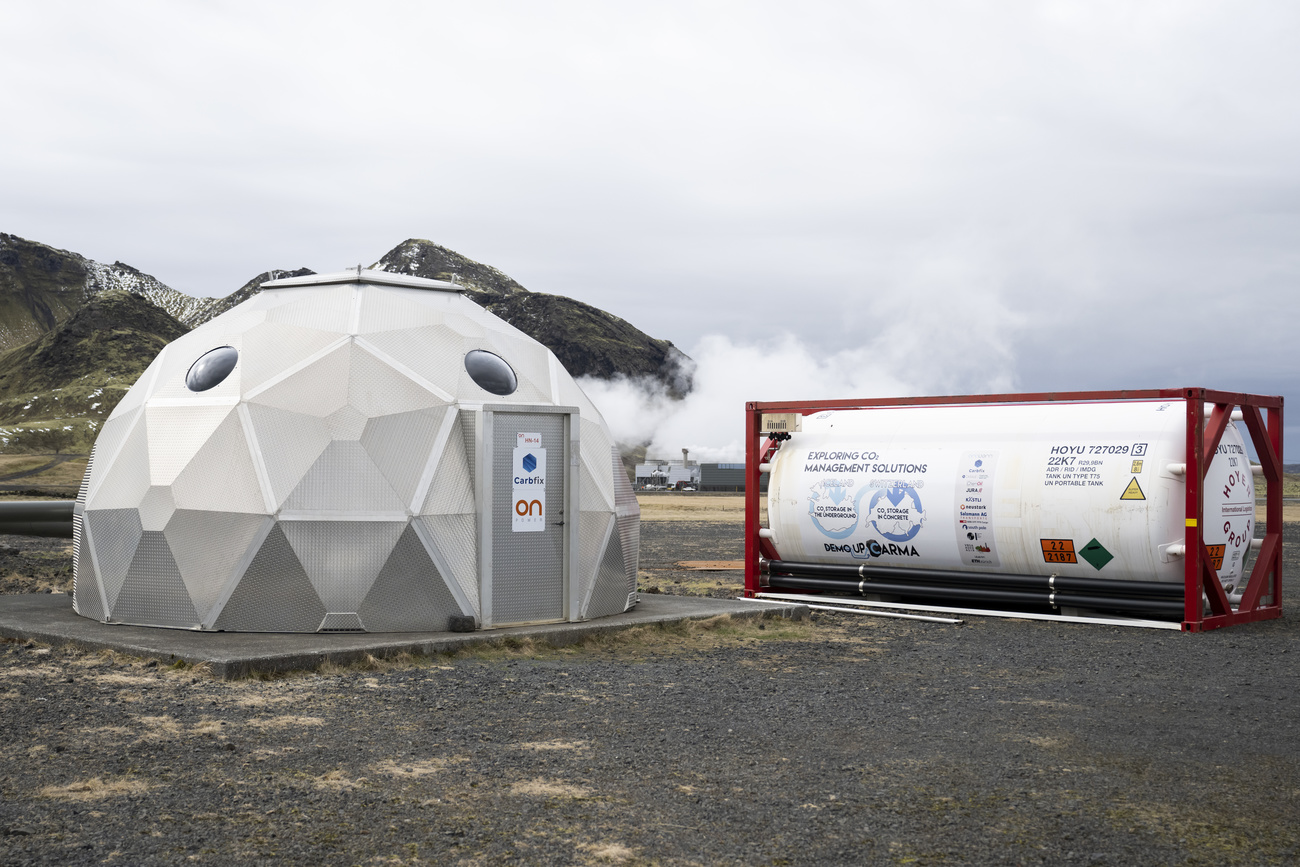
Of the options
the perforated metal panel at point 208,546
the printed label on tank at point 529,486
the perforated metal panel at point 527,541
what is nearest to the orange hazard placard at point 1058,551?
the perforated metal panel at point 527,541

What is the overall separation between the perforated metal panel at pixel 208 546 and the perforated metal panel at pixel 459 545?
1559 mm

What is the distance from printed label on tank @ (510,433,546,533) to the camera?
1170 centimetres

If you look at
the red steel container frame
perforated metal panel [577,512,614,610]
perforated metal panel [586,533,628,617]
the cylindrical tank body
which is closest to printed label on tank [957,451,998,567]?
the cylindrical tank body

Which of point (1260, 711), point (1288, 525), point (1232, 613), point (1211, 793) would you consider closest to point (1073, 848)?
point (1211, 793)

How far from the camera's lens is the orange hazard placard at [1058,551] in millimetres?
13852

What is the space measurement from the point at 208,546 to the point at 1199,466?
1037cm

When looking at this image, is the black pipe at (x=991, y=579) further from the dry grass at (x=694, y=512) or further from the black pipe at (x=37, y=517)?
the dry grass at (x=694, y=512)

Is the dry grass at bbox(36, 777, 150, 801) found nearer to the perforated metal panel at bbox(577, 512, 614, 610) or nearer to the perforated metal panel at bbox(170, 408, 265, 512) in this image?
the perforated metal panel at bbox(170, 408, 265, 512)

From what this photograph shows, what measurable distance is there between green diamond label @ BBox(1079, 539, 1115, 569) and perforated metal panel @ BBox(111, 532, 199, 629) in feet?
32.0

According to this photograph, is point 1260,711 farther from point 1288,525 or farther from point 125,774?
point 1288,525

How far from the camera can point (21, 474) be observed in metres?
87.0

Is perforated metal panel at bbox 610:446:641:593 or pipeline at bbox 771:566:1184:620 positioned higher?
perforated metal panel at bbox 610:446:641:593

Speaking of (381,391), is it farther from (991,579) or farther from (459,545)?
(991,579)

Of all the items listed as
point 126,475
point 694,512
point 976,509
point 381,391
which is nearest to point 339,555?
point 381,391
